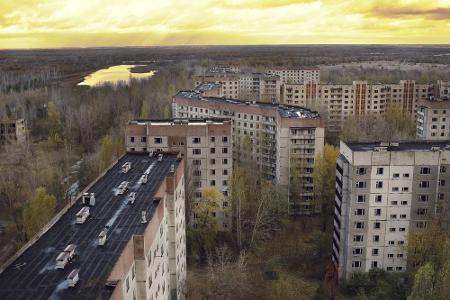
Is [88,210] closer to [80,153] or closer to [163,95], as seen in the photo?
[80,153]

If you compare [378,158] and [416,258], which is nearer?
[416,258]

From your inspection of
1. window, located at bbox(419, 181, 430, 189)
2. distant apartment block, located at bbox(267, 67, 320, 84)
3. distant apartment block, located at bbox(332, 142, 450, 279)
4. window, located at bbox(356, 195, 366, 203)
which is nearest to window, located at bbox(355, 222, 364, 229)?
distant apartment block, located at bbox(332, 142, 450, 279)

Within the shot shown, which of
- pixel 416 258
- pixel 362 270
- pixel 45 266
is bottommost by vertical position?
pixel 362 270

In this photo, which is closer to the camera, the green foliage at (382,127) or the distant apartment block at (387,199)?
the distant apartment block at (387,199)

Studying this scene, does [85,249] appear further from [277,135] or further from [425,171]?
[277,135]

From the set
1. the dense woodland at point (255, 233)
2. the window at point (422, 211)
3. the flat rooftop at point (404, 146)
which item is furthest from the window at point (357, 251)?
the flat rooftop at point (404, 146)

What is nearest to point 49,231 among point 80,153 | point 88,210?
point 88,210

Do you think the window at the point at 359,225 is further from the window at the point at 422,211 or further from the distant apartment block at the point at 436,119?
the distant apartment block at the point at 436,119
